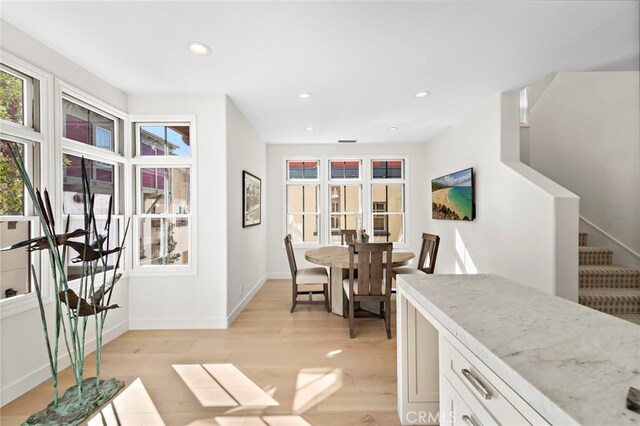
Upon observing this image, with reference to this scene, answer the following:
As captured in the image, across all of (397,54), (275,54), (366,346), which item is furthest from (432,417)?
(275,54)

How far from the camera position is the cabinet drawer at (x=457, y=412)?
88 cm

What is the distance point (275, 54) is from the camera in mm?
2203

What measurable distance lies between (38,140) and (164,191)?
43.9 inches

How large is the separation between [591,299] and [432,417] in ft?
8.27

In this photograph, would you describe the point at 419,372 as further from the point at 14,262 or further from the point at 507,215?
the point at 14,262

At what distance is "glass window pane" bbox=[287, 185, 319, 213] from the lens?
538 centimetres

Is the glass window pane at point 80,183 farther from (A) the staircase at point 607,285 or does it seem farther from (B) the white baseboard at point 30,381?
(A) the staircase at point 607,285

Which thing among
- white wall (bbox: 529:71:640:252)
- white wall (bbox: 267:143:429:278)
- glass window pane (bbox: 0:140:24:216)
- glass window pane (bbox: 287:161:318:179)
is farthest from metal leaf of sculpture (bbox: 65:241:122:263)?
white wall (bbox: 529:71:640:252)

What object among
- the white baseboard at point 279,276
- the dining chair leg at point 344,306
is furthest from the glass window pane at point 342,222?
the dining chair leg at point 344,306

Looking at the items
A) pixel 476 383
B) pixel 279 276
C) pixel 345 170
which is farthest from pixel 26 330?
pixel 345 170

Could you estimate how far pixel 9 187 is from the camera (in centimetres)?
188

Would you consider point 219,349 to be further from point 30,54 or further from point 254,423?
point 30,54

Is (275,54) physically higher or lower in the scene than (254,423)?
higher

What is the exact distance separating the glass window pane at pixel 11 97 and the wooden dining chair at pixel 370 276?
2.92 m
